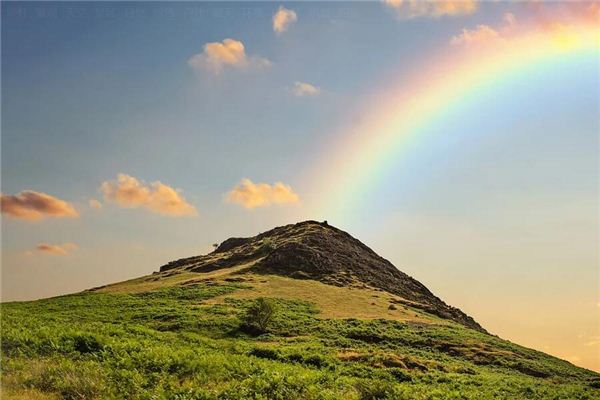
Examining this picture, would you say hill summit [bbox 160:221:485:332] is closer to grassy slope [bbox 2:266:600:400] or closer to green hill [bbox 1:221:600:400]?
green hill [bbox 1:221:600:400]

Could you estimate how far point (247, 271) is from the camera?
91125 millimetres

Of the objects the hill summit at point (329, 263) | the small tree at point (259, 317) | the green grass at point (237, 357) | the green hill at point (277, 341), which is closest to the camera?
the green grass at point (237, 357)

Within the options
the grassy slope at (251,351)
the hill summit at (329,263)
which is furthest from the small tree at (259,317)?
the hill summit at (329,263)

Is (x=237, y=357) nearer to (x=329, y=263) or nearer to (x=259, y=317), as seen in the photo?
(x=259, y=317)

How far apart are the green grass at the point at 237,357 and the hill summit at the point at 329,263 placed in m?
20.1

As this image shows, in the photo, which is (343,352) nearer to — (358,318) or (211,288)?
(358,318)

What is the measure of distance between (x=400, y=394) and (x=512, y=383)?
1974 cm

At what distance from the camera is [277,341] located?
156ft

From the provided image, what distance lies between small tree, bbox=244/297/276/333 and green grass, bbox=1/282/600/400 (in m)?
1.26

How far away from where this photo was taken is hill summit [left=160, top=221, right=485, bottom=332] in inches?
3556

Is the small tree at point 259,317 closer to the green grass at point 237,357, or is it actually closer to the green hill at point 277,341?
the green hill at point 277,341

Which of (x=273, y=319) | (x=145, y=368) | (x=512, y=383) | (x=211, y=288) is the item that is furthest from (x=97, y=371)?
(x=211, y=288)

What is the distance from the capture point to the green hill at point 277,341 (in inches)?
673

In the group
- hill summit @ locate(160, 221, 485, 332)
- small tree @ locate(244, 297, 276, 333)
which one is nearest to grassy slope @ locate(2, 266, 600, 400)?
small tree @ locate(244, 297, 276, 333)
